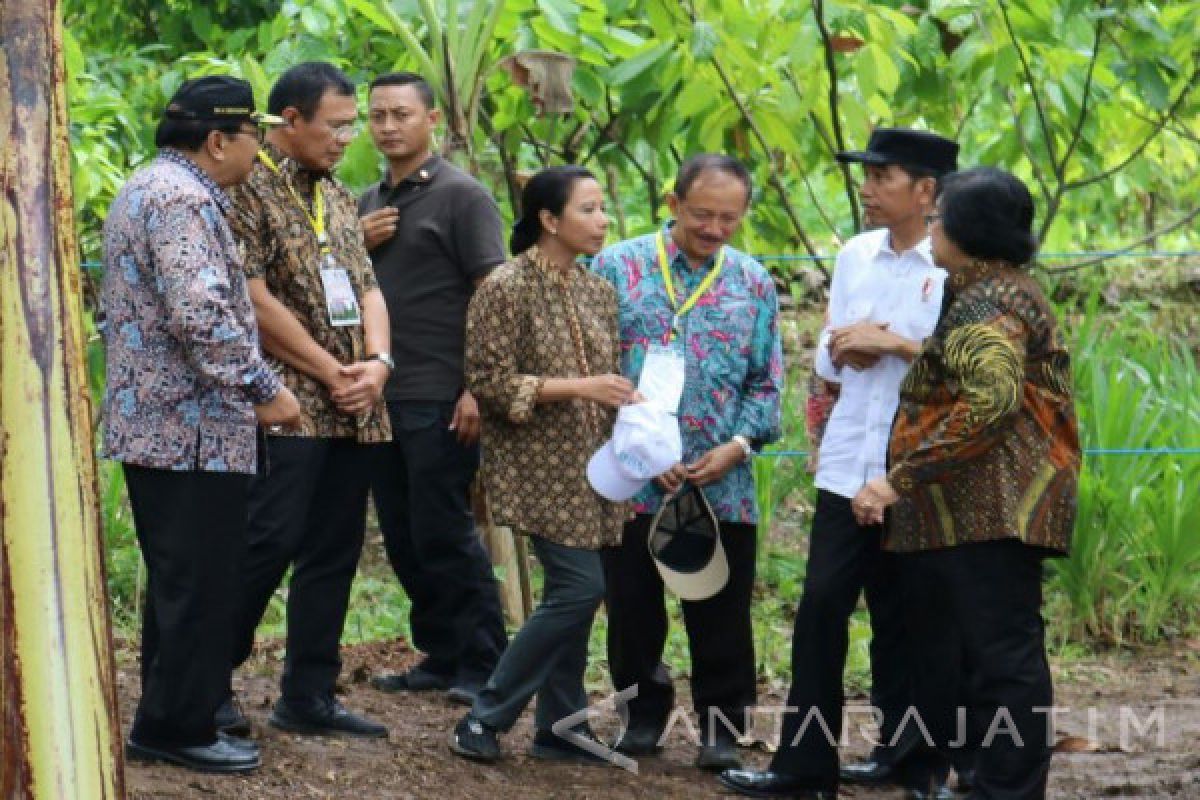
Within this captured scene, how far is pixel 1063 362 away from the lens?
4.79 metres

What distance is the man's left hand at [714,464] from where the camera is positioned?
5.59 meters

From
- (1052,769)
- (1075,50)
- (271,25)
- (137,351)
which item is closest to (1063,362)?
(1052,769)

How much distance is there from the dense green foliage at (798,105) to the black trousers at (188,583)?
2014mm

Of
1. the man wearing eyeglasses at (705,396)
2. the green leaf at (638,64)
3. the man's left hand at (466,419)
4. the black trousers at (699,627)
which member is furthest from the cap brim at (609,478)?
the green leaf at (638,64)

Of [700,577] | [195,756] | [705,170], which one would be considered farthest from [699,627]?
[195,756]

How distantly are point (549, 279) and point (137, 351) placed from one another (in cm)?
125

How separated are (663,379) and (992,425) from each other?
3.88 feet

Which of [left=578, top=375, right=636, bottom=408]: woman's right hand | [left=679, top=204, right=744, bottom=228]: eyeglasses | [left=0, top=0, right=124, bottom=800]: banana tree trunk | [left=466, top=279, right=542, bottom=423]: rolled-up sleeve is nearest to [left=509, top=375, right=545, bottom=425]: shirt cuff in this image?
[left=466, top=279, right=542, bottom=423]: rolled-up sleeve

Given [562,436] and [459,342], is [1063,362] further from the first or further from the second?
[459,342]

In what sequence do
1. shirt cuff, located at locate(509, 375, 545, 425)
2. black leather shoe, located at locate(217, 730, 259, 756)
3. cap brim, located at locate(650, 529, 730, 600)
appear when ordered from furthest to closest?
cap brim, located at locate(650, 529, 730, 600) < shirt cuff, located at locate(509, 375, 545, 425) < black leather shoe, located at locate(217, 730, 259, 756)

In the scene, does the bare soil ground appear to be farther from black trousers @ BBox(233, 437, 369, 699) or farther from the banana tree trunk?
the banana tree trunk

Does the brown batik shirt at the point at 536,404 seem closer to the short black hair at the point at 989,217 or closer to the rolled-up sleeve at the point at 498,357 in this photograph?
the rolled-up sleeve at the point at 498,357

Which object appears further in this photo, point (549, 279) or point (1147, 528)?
point (1147, 528)

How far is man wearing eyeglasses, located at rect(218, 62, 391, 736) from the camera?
17.3ft
